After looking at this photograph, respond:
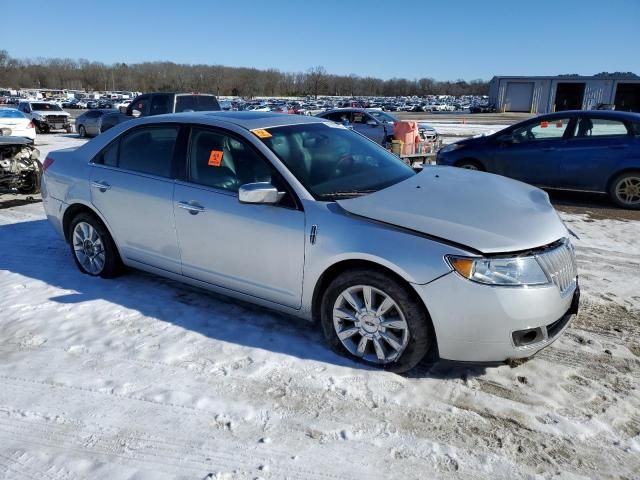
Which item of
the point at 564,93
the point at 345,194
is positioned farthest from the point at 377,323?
the point at 564,93

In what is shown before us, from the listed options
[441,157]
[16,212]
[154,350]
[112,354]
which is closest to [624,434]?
[154,350]

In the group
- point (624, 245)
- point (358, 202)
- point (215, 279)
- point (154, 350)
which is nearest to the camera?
point (358, 202)

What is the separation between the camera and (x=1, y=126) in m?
15.1

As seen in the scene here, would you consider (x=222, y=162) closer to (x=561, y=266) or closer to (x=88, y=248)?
(x=88, y=248)

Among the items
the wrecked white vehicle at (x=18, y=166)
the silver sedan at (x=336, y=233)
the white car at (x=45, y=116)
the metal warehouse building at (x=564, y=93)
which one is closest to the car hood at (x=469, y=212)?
the silver sedan at (x=336, y=233)

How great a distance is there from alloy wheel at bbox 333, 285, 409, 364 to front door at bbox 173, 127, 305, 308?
1.24 ft

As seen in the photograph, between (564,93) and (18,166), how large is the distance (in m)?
60.3

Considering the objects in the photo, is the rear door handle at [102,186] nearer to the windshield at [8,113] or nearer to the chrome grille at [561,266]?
the chrome grille at [561,266]

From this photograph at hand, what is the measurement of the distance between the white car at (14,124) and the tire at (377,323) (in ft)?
48.3

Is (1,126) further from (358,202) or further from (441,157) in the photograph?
(358,202)

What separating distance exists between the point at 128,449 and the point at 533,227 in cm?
272

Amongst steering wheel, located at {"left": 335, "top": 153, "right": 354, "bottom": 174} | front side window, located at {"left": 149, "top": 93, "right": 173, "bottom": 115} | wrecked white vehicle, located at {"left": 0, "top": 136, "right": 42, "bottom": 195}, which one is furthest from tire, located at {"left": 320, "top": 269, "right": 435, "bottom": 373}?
front side window, located at {"left": 149, "top": 93, "right": 173, "bottom": 115}

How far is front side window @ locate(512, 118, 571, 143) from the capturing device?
27.7 ft

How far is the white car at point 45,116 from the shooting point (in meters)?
24.1
